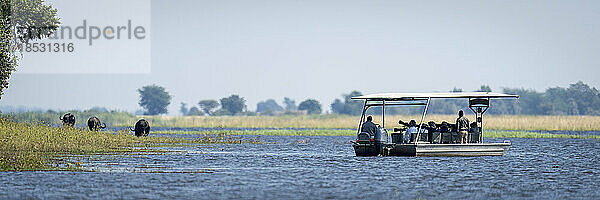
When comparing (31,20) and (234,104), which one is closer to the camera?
(31,20)

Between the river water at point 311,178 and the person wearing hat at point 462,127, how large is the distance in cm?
94

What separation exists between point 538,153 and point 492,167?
1278 centimetres

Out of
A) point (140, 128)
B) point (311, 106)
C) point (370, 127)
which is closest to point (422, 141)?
point (370, 127)

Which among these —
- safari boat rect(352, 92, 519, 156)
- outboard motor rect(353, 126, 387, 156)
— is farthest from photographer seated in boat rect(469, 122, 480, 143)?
outboard motor rect(353, 126, 387, 156)

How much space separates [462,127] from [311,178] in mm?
10467

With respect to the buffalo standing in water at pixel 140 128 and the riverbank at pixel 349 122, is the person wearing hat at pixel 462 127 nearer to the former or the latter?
the buffalo standing in water at pixel 140 128

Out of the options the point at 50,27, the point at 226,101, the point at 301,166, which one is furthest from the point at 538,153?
the point at 226,101

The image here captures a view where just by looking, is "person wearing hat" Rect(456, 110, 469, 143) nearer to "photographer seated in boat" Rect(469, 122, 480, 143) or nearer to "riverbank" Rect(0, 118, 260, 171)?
"photographer seated in boat" Rect(469, 122, 480, 143)

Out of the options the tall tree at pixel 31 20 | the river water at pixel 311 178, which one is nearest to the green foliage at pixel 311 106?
the tall tree at pixel 31 20

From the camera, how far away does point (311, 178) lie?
97.4 ft

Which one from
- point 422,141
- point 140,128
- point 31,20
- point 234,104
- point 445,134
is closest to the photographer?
point 445,134

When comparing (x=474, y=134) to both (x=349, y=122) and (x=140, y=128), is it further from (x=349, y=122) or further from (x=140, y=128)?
(x=349, y=122)

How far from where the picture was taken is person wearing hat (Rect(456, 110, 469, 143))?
37.9 metres

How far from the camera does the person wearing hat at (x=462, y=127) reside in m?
37.9
